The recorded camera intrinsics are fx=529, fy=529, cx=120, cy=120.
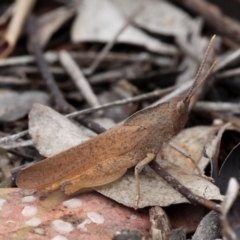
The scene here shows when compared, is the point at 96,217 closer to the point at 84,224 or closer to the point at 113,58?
the point at 84,224

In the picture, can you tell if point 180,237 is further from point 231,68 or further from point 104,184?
point 231,68

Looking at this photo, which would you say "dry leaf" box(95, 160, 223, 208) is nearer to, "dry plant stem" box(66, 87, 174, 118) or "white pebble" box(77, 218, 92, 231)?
"white pebble" box(77, 218, 92, 231)

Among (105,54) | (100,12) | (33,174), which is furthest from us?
(100,12)

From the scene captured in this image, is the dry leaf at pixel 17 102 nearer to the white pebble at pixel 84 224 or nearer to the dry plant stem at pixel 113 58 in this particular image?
the dry plant stem at pixel 113 58

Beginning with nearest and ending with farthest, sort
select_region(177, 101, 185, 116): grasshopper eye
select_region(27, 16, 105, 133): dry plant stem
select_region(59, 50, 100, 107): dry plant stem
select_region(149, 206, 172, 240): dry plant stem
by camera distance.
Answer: select_region(149, 206, 172, 240): dry plant stem
select_region(177, 101, 185, 116): grasshopper eye
select_region(27, 16, 105, 133): dry plant stem
select_region(59, 50, 100, 107): dry plant stem

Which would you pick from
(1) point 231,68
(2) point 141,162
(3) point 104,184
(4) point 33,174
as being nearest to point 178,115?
(2) point 141,162

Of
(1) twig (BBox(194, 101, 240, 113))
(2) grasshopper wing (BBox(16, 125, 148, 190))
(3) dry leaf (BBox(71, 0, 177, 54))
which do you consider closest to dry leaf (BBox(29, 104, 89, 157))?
(2) grasshopper wing (BBox(16, 125, 148, 190))
